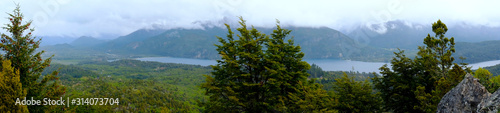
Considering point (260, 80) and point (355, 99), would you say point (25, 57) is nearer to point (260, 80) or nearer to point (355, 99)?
point (260, 80)

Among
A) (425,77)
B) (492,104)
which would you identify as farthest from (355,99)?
(492,104)

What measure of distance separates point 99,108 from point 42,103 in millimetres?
52856

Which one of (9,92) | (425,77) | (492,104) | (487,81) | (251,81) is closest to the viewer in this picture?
(492,104)

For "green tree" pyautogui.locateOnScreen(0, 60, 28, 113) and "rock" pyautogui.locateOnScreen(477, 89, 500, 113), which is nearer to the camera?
"rock" pyautogui.locateOnScreen(477, 89, 500, 113)

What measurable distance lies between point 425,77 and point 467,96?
977 cm

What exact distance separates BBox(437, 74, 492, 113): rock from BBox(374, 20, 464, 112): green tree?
113 inches

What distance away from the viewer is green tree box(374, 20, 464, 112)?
58.5 feet

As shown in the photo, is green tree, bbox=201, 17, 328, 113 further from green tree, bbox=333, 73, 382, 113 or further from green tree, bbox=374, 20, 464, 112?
green tree, bbox=374, 20, 464, 112

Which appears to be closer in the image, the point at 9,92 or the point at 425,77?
the point at 9,92

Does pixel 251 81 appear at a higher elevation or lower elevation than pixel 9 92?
higher

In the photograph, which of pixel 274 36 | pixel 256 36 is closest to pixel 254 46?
pixel 256 36

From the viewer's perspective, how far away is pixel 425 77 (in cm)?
2264

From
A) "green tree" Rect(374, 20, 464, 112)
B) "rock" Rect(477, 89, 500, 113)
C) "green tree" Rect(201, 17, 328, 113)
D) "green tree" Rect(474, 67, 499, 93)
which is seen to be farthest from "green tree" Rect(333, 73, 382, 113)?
"rock" Rect(477, 89, 500, 113)

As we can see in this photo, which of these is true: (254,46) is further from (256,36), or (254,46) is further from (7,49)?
(7,49)
